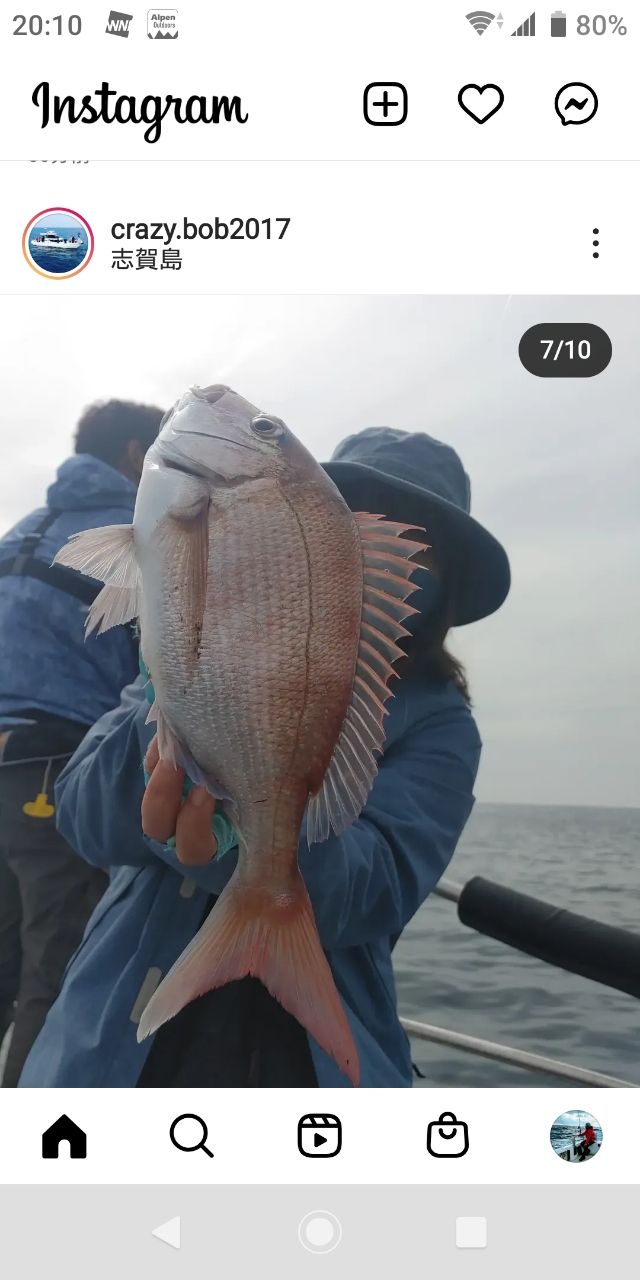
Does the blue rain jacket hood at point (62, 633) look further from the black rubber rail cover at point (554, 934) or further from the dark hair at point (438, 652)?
the black rubber rail cover at point (554, 934)

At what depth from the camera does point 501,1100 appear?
1161 mm

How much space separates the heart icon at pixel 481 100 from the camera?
3.75 ft

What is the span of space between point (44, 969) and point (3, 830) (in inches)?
10.6

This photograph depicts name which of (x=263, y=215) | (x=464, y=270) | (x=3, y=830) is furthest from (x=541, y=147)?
(x=3, y=830)

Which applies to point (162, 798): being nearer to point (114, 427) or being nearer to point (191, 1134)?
point (191, 1134)

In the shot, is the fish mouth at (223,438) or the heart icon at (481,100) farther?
the heart icon at (481,100)

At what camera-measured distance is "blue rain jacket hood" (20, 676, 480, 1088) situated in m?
1.00

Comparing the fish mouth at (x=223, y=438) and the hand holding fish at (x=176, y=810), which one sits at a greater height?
the fish mouth at (x=223, y=438)

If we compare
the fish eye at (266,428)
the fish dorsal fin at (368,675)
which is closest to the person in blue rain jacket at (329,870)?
the fish dorsal fin at (368,675)

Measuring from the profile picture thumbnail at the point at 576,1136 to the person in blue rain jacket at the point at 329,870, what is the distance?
0.21 m

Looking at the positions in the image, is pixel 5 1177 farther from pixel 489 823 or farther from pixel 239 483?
pixel 239 483
